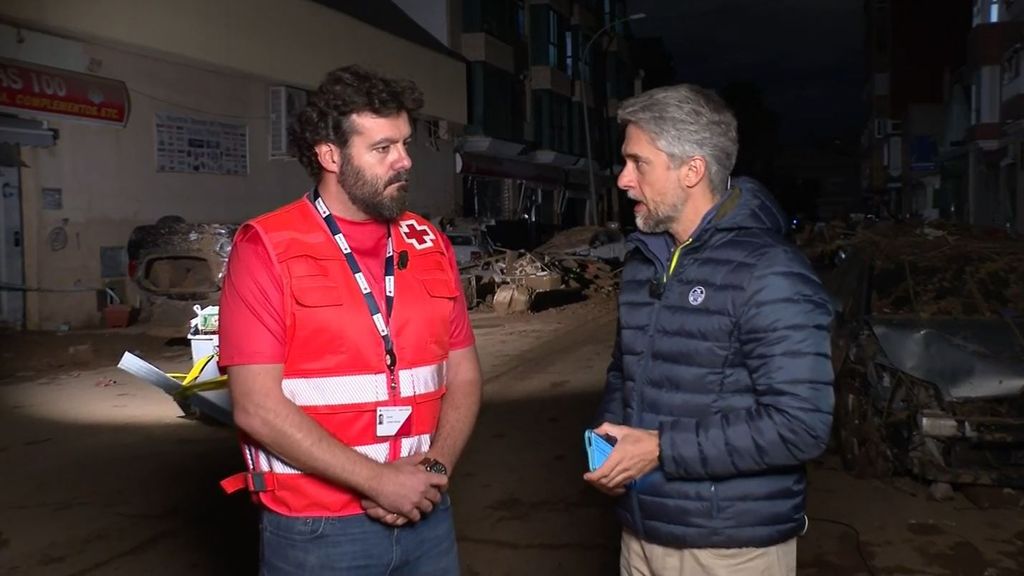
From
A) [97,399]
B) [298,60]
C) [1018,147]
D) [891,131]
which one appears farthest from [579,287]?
[891,131]

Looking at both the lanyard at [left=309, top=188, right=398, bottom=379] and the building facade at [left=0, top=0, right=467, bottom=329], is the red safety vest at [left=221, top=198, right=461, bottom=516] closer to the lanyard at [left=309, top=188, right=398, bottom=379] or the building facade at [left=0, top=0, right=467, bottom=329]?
the lanyard at [left=309, top=188, right=398, bottom=379]

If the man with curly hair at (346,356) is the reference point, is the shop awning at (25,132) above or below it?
above

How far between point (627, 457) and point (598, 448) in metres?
0.09

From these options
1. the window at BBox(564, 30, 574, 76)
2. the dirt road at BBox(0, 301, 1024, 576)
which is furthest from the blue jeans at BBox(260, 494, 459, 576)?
the window at BBox(564, 30, 574, 76)

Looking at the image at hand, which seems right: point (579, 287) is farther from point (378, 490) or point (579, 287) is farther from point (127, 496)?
point (378, 490)

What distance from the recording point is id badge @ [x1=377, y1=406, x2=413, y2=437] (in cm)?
260

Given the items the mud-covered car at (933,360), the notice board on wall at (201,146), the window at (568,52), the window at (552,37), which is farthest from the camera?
the window at (568,52)

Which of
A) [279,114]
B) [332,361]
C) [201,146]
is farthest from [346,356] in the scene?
[279,114]

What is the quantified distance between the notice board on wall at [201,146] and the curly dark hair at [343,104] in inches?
673

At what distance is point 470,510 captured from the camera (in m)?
6.11

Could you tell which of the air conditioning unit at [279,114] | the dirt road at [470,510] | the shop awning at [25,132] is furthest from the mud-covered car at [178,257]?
the air conditioning unit at [279,114]

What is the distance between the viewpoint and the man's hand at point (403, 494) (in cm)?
253

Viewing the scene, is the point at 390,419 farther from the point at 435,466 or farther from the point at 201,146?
the point at 201,146

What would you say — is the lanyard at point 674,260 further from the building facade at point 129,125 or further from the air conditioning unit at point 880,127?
the air conditioning unit at point 880,127
